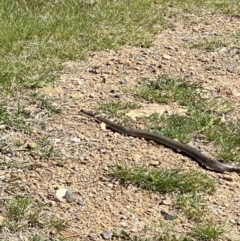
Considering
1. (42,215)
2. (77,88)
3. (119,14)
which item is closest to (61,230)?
(42,215)

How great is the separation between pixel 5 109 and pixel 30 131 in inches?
13.7

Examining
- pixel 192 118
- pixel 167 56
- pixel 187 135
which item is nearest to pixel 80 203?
pixel 187 135

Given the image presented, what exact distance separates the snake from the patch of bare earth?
5 centimetres

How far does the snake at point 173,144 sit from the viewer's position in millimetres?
5188

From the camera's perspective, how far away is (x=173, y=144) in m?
5.39

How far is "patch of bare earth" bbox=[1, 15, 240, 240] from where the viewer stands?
4504 millimetres

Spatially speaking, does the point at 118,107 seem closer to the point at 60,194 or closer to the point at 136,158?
the point at 136,158

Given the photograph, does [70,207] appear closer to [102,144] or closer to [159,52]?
[102,144]

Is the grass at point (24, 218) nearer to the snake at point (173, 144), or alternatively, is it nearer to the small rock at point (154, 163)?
the small rock at point (154, 163)

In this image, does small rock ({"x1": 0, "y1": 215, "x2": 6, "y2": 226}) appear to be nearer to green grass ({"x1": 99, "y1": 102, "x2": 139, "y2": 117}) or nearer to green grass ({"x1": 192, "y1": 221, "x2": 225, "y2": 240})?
green grass ({"x1": 192, "y1": 221, "x2": 225, "y2": 240})

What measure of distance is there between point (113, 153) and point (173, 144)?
495 mm

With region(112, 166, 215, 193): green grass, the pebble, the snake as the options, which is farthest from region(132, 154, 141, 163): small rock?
the pebble

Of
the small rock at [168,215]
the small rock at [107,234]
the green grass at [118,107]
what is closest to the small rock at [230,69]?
the green grass at [118,107]

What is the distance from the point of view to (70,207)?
4531 mm
